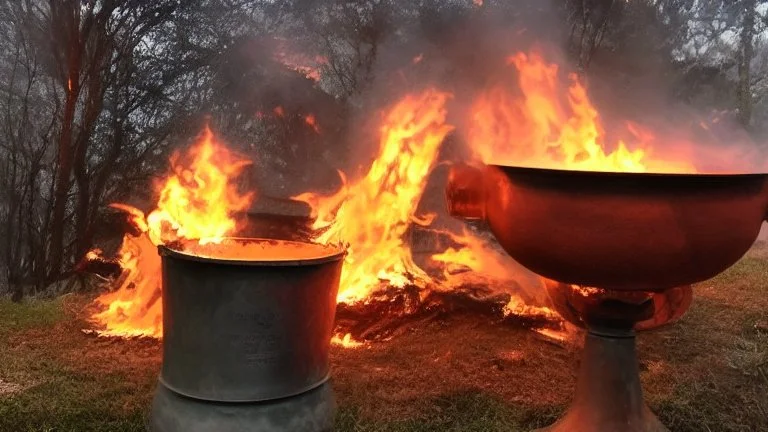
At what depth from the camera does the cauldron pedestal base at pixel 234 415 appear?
8.58 feet

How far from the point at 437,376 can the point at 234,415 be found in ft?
4.24

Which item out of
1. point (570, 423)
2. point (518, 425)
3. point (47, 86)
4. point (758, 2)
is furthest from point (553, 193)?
point (758, 2)

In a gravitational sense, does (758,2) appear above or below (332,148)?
above

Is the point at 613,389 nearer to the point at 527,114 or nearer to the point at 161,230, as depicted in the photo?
the point at 161,230

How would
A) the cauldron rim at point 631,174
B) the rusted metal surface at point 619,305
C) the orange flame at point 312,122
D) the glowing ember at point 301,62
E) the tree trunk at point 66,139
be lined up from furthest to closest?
the orange flame at point 312,122 → the glowing ember at point 301,62 → the tree trunk at point 66,139 → the rusted metal surface at point 619,305 → the cauldron rim at point 631,174

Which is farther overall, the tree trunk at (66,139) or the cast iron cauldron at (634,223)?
the tree trunk at (66,139)

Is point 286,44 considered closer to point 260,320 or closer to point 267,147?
point 267,147

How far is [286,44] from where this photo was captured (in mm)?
5609

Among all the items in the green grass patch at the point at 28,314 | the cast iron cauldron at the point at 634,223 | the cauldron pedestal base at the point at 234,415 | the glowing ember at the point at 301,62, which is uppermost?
the glowing ember at the point at 301,62

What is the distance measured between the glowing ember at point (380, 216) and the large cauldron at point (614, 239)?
1725 millimetres

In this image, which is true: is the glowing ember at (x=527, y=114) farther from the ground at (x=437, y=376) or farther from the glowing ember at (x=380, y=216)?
the ground at (x=437, y=376)

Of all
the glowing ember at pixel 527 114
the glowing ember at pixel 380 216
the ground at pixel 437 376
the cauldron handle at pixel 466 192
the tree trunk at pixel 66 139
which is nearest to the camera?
the cauldron handle at pixel 466 192

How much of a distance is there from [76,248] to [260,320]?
332 centimetres

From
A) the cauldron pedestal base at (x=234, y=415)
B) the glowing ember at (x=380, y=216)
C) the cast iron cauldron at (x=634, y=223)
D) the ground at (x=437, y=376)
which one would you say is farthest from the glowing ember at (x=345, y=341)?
the cast iron cauldron at (x=634, y=223)
